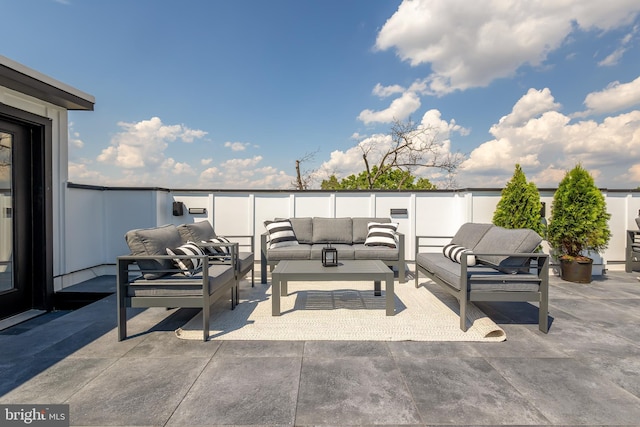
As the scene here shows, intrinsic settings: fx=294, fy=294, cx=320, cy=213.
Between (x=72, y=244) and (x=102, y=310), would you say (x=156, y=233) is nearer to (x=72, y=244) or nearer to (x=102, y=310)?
(x=102, y=310)

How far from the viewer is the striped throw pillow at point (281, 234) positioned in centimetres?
460

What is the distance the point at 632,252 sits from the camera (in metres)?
5.24

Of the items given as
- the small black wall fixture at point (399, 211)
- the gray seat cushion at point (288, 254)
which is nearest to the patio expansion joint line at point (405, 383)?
the gray seat cushion at point (288, 254)

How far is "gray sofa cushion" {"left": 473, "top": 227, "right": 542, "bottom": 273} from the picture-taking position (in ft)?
9.18

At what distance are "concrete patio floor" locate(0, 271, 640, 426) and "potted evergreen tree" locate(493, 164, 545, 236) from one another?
211 centimetres

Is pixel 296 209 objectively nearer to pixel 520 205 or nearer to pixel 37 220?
pixel 37 220

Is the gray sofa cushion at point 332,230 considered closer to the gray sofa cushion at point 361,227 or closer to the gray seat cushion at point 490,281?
the gray sofa cushion at point 361,227

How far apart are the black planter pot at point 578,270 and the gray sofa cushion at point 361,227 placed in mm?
2882

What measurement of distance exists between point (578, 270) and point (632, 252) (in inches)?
66.2

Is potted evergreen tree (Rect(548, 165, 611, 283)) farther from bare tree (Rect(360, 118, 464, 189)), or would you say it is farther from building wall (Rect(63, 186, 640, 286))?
bare tree (Rect(360, 118, 464, 189))

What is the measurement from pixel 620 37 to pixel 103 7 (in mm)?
9387

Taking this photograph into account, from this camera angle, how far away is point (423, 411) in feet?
5.09

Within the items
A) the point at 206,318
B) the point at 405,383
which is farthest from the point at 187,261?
the point at 405,383

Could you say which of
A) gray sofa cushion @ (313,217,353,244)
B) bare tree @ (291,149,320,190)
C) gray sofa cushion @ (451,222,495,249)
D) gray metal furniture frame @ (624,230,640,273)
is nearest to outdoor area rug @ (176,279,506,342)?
gray sofa cushion @ (451,222,495,249)
